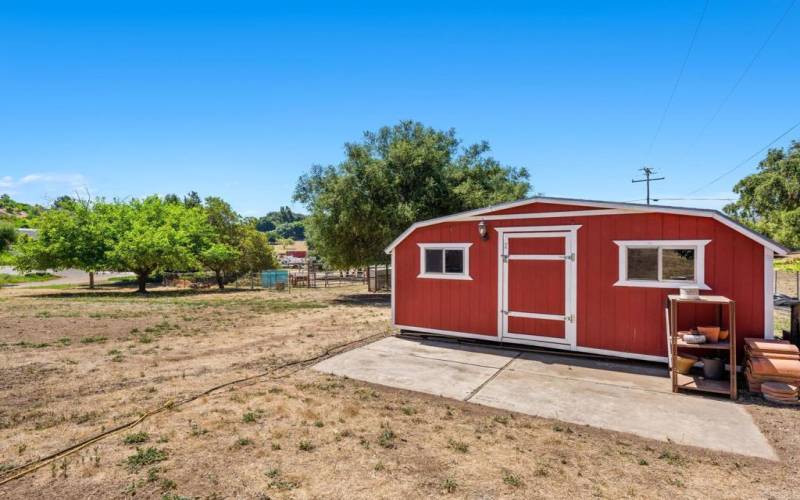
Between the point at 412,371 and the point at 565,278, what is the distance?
3.36 metres

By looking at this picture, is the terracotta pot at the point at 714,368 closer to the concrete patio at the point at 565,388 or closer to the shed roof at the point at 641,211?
the concrete patio at the point at 565,388

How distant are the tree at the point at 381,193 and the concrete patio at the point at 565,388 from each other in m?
9.73

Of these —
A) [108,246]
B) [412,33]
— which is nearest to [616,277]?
[412,33]

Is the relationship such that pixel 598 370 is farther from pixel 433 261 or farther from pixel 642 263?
pixel 433 261

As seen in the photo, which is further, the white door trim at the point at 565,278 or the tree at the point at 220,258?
the tree at the point at 220,258

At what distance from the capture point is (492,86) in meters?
15.2

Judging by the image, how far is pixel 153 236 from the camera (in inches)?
874

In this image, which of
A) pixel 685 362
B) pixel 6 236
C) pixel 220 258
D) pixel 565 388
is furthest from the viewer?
pixel 6 236

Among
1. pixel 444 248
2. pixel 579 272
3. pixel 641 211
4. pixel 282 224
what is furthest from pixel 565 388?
pixel 282 224

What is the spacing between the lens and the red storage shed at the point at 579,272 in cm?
586

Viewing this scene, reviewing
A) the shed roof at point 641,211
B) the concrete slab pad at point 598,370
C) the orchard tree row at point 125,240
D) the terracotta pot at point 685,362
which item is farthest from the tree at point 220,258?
the terracotta pot at point 685,362

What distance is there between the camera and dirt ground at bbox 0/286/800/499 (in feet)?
10.1

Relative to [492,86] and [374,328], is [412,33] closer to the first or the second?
[492,86]

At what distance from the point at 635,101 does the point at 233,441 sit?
61.2 feet
